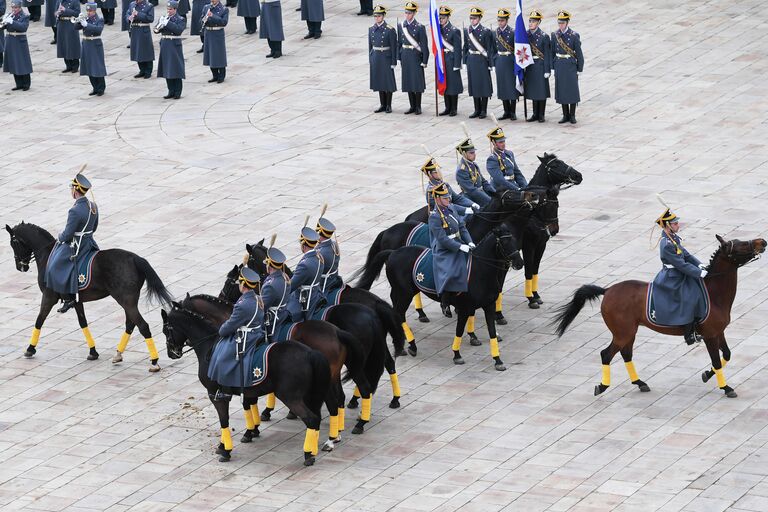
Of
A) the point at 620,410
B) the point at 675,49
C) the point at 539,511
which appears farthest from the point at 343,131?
the point at 539,511

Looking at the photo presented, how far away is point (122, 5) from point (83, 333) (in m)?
18.5

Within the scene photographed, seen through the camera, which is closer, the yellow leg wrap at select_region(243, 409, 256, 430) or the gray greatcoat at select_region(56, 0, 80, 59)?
the yellow leg wrap at select_region(243, 409, 256, 430)

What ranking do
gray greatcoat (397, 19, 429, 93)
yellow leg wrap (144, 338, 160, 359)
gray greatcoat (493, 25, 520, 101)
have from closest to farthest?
yellow leg wrap (144, 338, 160, 359), gray greatcoat (493, 25, 520, 101), gray greatcoat (397, 19, 429, 93)

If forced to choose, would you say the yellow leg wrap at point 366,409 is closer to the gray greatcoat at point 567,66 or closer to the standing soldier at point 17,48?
the gray greatcoat at point 567,66

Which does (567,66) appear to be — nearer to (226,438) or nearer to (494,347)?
(494,347)

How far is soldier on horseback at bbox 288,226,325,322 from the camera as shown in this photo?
18.3m

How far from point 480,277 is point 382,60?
1209cm

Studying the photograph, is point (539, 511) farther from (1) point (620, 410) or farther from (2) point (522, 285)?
(2) point (522, 285)

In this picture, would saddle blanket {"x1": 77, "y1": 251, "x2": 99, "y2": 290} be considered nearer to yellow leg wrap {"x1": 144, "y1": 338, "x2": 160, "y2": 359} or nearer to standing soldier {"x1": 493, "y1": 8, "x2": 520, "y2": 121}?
yellow leg wrap {"x1": 144, "y1": 338, "x2": 160, "y2": 359}

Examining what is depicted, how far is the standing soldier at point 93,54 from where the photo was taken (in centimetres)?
3281

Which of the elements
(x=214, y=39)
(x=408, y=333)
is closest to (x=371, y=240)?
(x=408, y=333)

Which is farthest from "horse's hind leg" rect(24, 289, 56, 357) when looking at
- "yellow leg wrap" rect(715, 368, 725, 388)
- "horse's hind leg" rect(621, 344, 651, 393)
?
"yellow leg wrap" rect(715, 368, 725, 388)

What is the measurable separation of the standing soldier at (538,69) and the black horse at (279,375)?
13.6 metres

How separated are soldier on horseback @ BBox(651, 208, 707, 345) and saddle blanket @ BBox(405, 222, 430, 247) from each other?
11.5 feet
